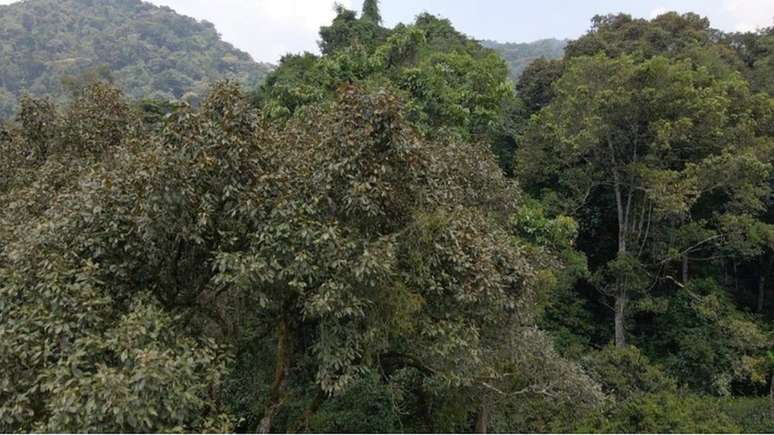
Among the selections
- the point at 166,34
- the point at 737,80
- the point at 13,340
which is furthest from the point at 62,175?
the point at 166,34

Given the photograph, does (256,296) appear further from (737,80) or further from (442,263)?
(737,80)

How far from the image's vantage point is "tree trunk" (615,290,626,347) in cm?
1323

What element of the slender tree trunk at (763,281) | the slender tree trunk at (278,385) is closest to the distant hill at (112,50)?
the slender tree trunk at (763,281)

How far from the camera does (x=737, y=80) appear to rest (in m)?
13.6

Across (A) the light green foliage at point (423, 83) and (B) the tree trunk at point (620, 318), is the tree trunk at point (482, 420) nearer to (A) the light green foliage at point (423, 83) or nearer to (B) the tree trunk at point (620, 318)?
(A) the light green foliage at point (423, 83)

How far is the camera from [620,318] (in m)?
13.3

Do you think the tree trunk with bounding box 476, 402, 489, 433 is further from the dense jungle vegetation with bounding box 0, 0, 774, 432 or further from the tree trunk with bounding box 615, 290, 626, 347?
the tree trunk with bounding box 615, 290, 626, 347

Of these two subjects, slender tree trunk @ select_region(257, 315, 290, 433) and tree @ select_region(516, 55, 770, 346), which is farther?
tree @ select_region(516, 55, 770, 346)

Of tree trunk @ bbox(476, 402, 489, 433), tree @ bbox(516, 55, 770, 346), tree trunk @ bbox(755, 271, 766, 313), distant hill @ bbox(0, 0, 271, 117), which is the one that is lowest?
tree trunk @ bbox(476, 402, 489, 433)

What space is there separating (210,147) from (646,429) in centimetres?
604

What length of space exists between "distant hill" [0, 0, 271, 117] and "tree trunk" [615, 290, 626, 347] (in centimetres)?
5244

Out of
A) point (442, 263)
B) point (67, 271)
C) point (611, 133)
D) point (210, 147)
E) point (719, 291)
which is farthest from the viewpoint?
point (719, 291)

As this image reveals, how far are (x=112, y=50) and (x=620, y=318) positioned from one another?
259 ft

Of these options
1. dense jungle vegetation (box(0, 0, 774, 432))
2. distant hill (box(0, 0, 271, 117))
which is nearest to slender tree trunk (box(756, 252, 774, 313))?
dense jungle vegetation (box(0, 0, 774, 432))
